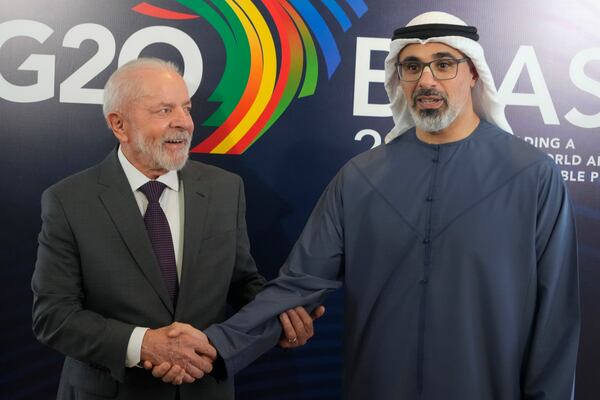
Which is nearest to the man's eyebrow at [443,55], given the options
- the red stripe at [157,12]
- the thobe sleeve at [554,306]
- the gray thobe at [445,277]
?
the gray thobe at [445,277]

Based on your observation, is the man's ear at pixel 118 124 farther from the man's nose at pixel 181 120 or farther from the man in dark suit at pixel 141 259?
the man's nose at pixel 181 120

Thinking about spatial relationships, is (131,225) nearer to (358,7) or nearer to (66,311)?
(66,311)

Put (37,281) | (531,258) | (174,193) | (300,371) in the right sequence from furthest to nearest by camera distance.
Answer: (300,371), (174,193), (37,281), (531,258)

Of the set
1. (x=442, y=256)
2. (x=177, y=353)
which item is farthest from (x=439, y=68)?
(x=177, y=353)

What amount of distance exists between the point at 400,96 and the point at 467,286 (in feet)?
2.62

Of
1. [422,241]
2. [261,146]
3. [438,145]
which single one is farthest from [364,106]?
[422,241]

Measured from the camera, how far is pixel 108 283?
101 inches

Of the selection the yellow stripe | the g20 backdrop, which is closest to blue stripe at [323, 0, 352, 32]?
the g20 backdrop

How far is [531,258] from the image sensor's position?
7.99 ft

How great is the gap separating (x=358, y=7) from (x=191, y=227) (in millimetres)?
1432

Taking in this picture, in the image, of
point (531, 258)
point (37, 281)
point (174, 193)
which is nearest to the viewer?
point (531, 258)

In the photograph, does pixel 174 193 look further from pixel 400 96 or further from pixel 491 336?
pixel 491 336

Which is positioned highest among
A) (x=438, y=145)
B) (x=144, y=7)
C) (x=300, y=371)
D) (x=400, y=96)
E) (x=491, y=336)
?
(x=144, y=7)

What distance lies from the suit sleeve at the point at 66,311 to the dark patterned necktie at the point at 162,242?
0.73 ft
